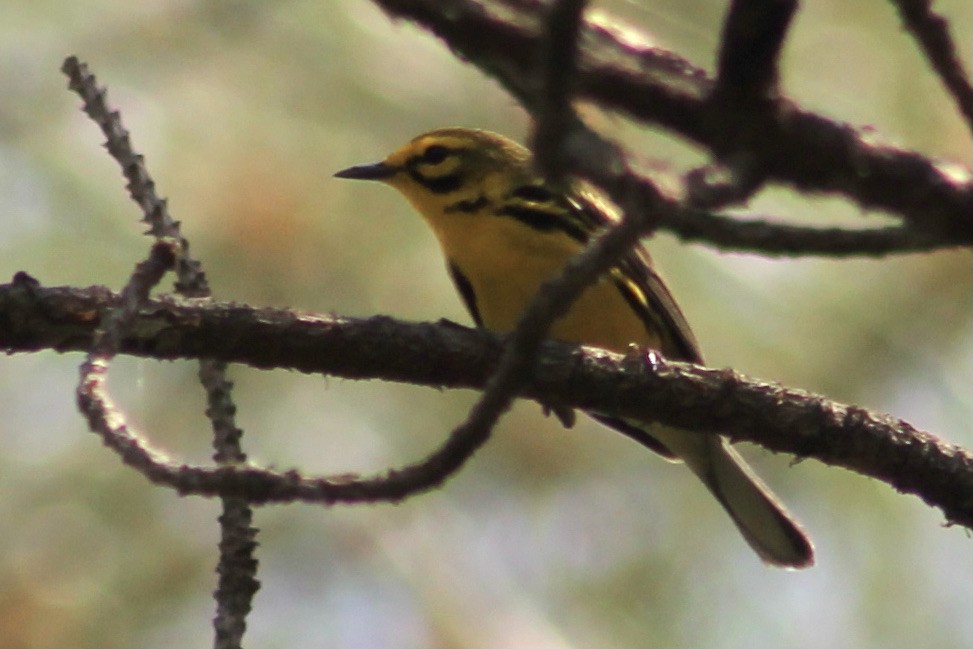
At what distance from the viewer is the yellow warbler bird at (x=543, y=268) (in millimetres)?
4074

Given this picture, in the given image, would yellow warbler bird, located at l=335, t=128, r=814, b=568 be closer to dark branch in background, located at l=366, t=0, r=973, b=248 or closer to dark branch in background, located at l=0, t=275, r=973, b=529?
dark branch in background, located at l=0, t=275, r=973, b=529

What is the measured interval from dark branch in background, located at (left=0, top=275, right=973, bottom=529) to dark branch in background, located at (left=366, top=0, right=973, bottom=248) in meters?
1.50

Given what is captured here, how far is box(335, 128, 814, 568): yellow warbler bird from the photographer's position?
13.4 ft

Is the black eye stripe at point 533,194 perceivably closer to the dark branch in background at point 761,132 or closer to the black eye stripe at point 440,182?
the black eye stripe at point 440,182

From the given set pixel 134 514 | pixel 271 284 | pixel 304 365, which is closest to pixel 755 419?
pixel 304 365

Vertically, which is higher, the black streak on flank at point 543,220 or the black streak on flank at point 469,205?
the black streak on flank at point 469,205

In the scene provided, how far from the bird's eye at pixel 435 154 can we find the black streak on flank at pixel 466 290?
0.42 metres

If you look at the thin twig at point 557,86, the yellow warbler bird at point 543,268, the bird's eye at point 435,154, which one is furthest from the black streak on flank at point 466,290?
the thin twig at point 557,86

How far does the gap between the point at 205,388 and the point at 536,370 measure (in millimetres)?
701

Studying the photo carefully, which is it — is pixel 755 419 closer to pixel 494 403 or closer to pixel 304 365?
pixel 304 365

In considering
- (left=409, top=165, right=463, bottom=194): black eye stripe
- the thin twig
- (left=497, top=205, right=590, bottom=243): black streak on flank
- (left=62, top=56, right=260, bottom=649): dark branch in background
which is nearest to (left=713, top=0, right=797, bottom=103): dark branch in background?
the thin twig

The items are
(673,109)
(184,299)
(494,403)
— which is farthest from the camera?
(184,299)

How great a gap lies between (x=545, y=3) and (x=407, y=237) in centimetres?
489

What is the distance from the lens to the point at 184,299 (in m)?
2.79
